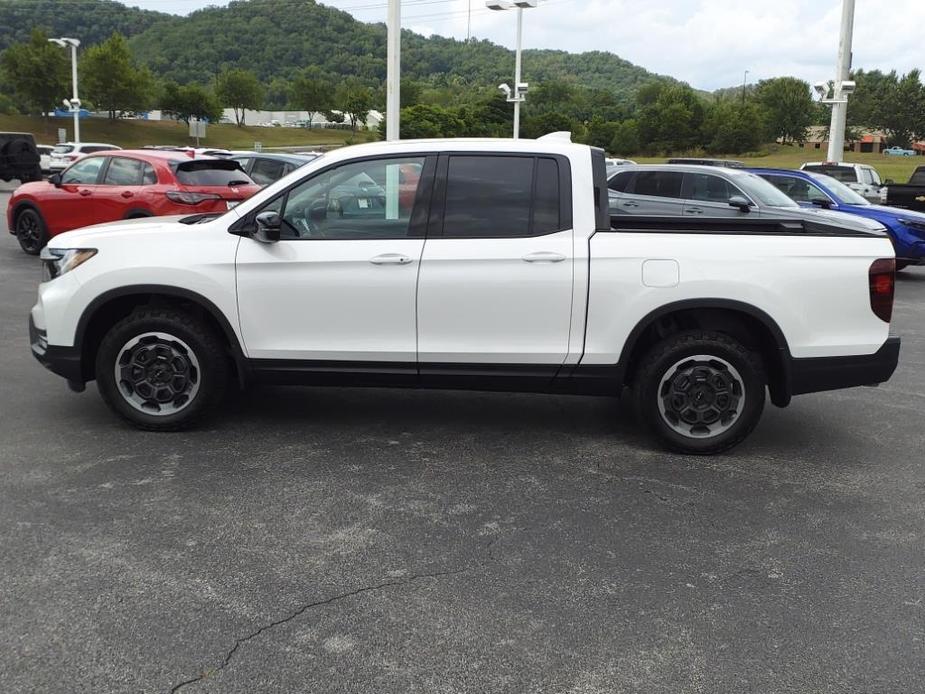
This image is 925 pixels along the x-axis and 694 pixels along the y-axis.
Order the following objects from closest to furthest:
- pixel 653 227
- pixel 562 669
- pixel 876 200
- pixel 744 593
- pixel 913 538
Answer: pixel 562 669 < pixel 744 593 < pixel 913 538 < pixel 653 227 < pixel 876 200

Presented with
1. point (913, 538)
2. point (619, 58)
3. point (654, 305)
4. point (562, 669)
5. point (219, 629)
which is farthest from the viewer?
point (619, 58)

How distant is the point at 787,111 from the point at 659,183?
365ft

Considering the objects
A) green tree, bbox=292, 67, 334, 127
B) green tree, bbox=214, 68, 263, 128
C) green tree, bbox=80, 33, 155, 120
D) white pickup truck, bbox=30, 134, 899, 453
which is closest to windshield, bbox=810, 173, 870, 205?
white pickup truck, bbox=30, 134, 899, 453

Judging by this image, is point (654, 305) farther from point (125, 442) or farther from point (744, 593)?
point (125, 442)

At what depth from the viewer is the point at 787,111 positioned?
114562 mm

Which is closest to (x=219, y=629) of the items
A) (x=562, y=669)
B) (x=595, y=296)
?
(x=562, y=669)

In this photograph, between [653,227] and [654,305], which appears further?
[653,227]

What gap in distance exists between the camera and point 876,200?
1998cm

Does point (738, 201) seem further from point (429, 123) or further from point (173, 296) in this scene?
point (429, 123)

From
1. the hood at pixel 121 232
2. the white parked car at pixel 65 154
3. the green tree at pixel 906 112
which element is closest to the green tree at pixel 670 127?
the green tree at pixel 906 112

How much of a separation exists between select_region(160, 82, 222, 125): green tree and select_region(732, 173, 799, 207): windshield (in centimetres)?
8273

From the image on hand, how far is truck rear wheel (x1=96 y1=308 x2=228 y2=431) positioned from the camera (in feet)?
18.4

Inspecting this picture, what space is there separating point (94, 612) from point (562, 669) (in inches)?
69.4

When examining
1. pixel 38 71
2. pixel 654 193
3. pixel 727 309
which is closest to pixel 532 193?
pixel 727 309
